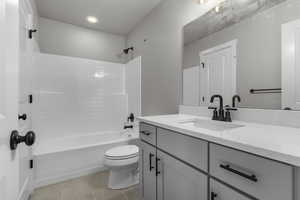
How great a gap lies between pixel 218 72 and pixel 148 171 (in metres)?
1.09

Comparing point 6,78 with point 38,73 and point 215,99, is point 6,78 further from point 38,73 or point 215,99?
point 38,73

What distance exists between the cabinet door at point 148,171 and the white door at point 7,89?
849mm

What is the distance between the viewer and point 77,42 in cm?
277

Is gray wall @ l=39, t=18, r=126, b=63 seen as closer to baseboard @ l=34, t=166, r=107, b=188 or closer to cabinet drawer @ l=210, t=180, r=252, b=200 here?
baseboard @ l=34, t=166, r=107, b=188

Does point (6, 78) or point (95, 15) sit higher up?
point (95, 15)

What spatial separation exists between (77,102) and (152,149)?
2.12m

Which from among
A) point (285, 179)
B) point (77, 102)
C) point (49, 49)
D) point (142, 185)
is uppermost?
point (49, 49)

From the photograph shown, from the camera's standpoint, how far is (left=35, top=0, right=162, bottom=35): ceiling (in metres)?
2.07

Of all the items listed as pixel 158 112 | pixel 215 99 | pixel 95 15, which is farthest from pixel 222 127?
pixel 95 15

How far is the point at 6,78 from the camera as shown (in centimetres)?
51

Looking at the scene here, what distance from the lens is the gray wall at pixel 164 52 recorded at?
66.2 inches

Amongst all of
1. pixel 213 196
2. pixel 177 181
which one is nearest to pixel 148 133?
pixel 177 181

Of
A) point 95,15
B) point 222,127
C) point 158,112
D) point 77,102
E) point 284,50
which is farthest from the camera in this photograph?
point 77,102

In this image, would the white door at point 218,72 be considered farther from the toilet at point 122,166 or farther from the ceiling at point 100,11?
the ceiling at point 100,11
